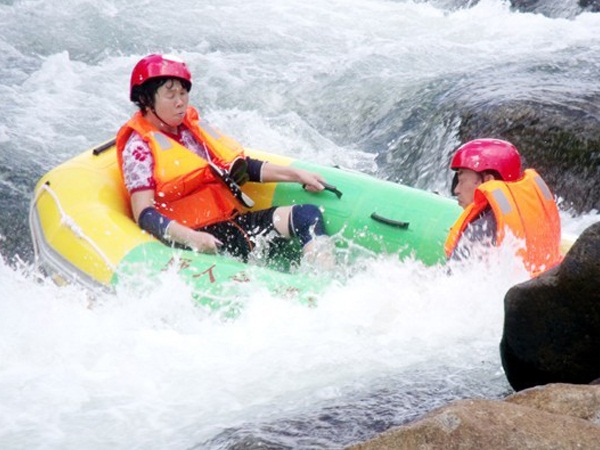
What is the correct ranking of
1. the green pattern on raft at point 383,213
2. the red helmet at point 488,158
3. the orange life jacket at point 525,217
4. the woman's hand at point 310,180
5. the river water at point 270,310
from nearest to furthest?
the river water at point 270,310 → the orange life jacket at point 525,217 → the red helmet at point 488,158 → the green pattern on raft at point 383,213 → the woman's hand at point 310,180

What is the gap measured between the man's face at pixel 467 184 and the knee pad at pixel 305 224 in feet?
2.85

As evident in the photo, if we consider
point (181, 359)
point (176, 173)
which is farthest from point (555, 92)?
point (181, 359)

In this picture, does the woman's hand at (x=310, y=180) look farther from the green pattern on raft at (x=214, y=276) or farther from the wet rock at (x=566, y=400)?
the wet rock at (x=566, y=400)

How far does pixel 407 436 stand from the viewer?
2.70 metres

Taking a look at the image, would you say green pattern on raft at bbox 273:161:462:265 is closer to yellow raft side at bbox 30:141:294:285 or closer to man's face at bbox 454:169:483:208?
yellow raft side at bbox 30:141:294:285

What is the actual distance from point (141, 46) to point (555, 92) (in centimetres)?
463

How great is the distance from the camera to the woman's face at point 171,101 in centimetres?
550

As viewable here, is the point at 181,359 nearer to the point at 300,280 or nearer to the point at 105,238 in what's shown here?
the point at 300,280

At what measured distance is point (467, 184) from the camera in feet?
15.9

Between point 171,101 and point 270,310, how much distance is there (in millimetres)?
1392

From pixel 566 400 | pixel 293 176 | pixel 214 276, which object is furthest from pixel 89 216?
pixel 566 400

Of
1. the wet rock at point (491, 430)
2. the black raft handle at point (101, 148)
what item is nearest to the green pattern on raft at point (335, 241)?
the black raft handle at point (101, 148)

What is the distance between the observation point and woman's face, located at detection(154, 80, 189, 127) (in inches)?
217

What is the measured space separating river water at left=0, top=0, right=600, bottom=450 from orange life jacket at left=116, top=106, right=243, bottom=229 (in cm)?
65
